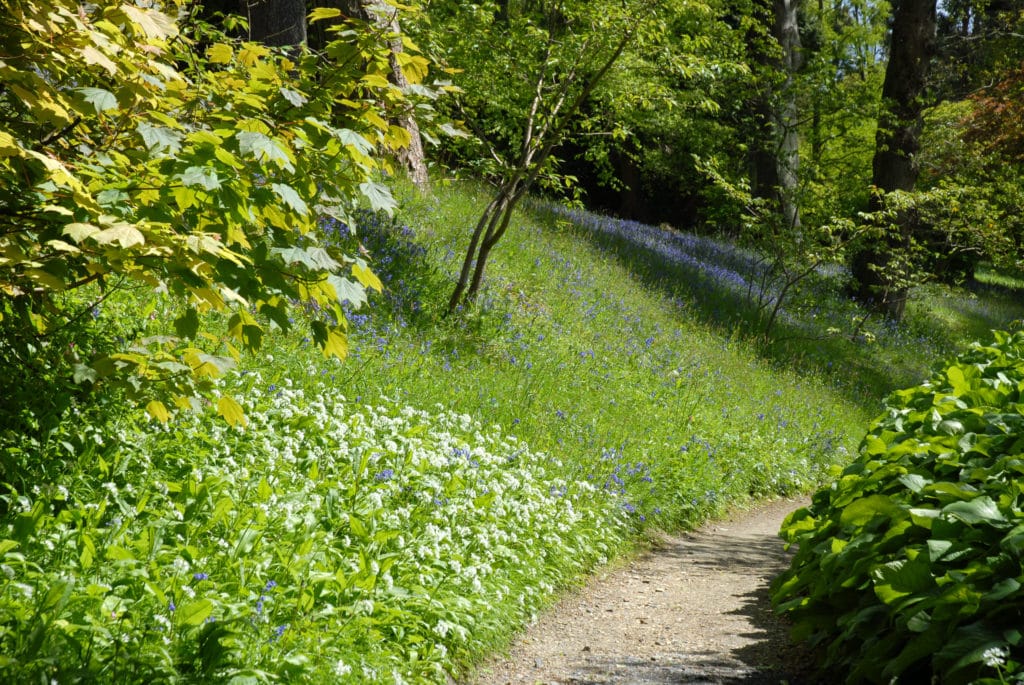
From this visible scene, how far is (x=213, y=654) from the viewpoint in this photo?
10.1 feet

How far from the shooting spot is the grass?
10.6ft

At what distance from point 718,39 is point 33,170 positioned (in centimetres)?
A: 1501

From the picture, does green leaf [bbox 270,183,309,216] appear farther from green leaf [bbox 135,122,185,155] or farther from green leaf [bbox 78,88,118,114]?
green leaf [bbox 78,88,118,114]

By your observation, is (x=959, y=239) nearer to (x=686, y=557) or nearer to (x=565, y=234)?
(x=565, y=234)

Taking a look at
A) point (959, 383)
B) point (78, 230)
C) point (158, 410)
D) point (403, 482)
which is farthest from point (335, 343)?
point (959, 383)

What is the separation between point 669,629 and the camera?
521cm

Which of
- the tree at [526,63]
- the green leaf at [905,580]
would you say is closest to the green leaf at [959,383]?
the green leaf at [905,580]

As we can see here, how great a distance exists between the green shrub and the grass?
1620 millimetres

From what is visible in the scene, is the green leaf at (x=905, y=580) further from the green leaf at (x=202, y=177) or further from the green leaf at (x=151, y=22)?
the green leaf at (x=151, y=22)

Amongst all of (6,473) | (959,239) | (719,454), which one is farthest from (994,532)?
(959,239)

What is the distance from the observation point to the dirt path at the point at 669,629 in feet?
14.4

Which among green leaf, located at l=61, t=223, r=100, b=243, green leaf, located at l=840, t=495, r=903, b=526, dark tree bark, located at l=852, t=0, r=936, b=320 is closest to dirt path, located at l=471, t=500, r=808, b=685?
green leaf, located at l=840, t=495, r=903, b=526

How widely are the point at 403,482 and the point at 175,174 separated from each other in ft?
8.61

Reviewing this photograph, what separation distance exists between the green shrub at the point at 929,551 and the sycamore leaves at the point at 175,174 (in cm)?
223
